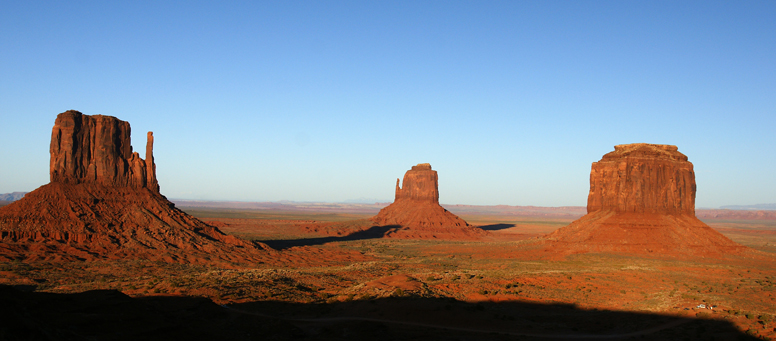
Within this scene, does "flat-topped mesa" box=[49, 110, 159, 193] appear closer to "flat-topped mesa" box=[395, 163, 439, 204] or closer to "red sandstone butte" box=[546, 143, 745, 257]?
"red sandstone butte" box=[546, 143, 745, 257]

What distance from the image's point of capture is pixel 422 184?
98.8 meters

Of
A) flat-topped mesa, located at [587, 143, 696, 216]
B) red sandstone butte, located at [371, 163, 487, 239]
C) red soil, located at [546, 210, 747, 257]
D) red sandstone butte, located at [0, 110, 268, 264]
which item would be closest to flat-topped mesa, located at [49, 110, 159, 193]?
red sandstone butte, located at [0, 110, 268, 264]

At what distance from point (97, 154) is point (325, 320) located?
3172 centimetres

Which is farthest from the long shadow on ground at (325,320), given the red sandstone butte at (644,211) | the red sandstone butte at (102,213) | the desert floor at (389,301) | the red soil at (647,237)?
the red sandstone butte at (644,211)

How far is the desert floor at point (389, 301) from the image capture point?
50.4ft

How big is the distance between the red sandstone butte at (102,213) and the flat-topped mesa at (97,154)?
7 centimetres

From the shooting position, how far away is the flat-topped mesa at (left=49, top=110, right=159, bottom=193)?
40406 millimetres

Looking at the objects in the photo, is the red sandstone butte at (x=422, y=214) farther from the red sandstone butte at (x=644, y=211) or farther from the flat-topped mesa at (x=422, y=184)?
the red sandstone butte at (x=644, y=211)

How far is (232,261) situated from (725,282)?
35.9 meters

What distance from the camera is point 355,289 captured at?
87.7ft

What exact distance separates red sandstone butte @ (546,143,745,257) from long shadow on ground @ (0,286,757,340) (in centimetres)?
3004

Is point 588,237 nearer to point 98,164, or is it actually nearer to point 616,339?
point 616,339

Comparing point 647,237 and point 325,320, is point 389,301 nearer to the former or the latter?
point 325,320

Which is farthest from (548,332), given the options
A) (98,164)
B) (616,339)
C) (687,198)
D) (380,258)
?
(687,198)
